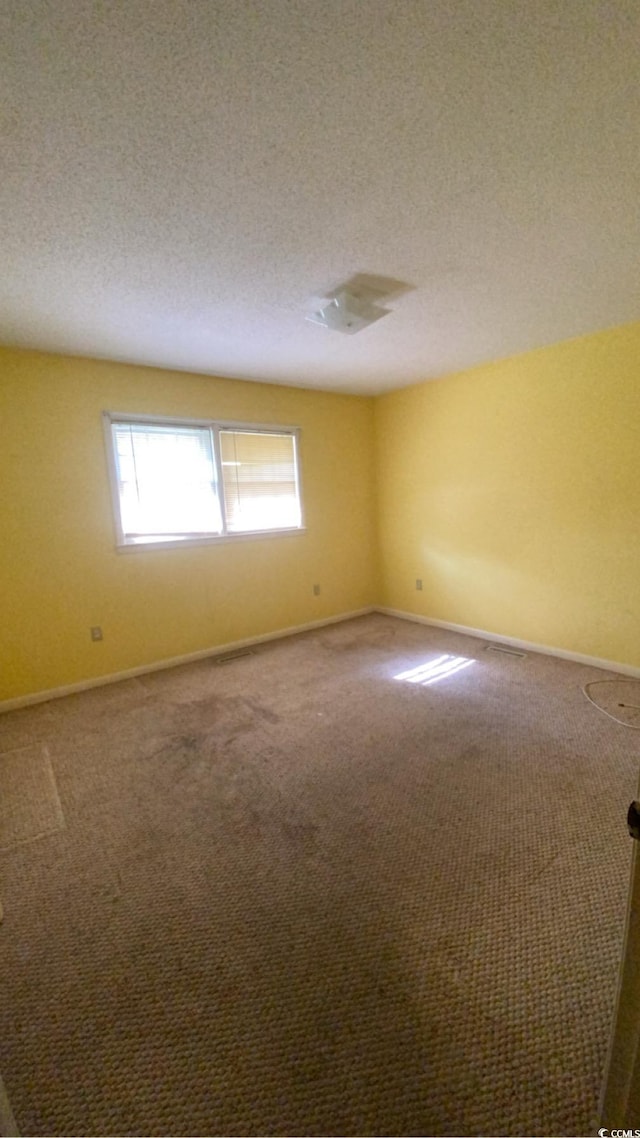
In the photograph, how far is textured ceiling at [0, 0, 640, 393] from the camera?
36.9 inches

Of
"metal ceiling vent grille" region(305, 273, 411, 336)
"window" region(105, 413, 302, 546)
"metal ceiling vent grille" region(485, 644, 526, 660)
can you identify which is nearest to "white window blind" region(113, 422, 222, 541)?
"window" region(105, 413, 302, 546)

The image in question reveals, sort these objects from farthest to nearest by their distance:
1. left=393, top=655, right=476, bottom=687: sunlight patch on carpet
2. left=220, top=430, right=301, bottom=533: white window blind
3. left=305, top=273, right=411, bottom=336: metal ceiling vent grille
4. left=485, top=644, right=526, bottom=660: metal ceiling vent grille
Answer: left=220, top=430, right=301, bottom=533: white window blind → left=485, top=644, right=526, bottom=660: metal ceiling vent grille → left=393, top=655, right=476, bottom=687: sunlight patch on carpet → left=305, top=273, right=411, bottom=336: metal ceiling vent grille

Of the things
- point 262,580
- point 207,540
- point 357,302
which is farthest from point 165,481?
point 357,302

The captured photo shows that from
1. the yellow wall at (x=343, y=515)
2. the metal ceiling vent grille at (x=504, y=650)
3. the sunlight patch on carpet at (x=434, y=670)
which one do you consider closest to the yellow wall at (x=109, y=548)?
the yellow wall at (x=343, y=515)

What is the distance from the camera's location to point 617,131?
1225 millimetres

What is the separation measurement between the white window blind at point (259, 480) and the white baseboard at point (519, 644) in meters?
1.57

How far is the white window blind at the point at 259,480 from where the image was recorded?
11.9ft

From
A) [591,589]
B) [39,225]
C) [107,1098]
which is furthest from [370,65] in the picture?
[591,589]

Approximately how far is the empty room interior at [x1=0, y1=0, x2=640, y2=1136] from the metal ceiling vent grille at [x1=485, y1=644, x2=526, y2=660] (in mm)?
29

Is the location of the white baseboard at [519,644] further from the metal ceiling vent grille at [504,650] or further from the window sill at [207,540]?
the window sill at [207,540]

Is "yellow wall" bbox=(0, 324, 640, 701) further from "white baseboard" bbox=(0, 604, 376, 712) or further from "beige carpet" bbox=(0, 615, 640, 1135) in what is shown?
"beige carpet" bbox=(0, 615, 640, 1135)

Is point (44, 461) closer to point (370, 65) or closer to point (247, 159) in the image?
point (247, 159)

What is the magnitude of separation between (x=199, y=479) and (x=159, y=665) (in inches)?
62.2

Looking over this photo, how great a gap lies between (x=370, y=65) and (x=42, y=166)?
101cm
